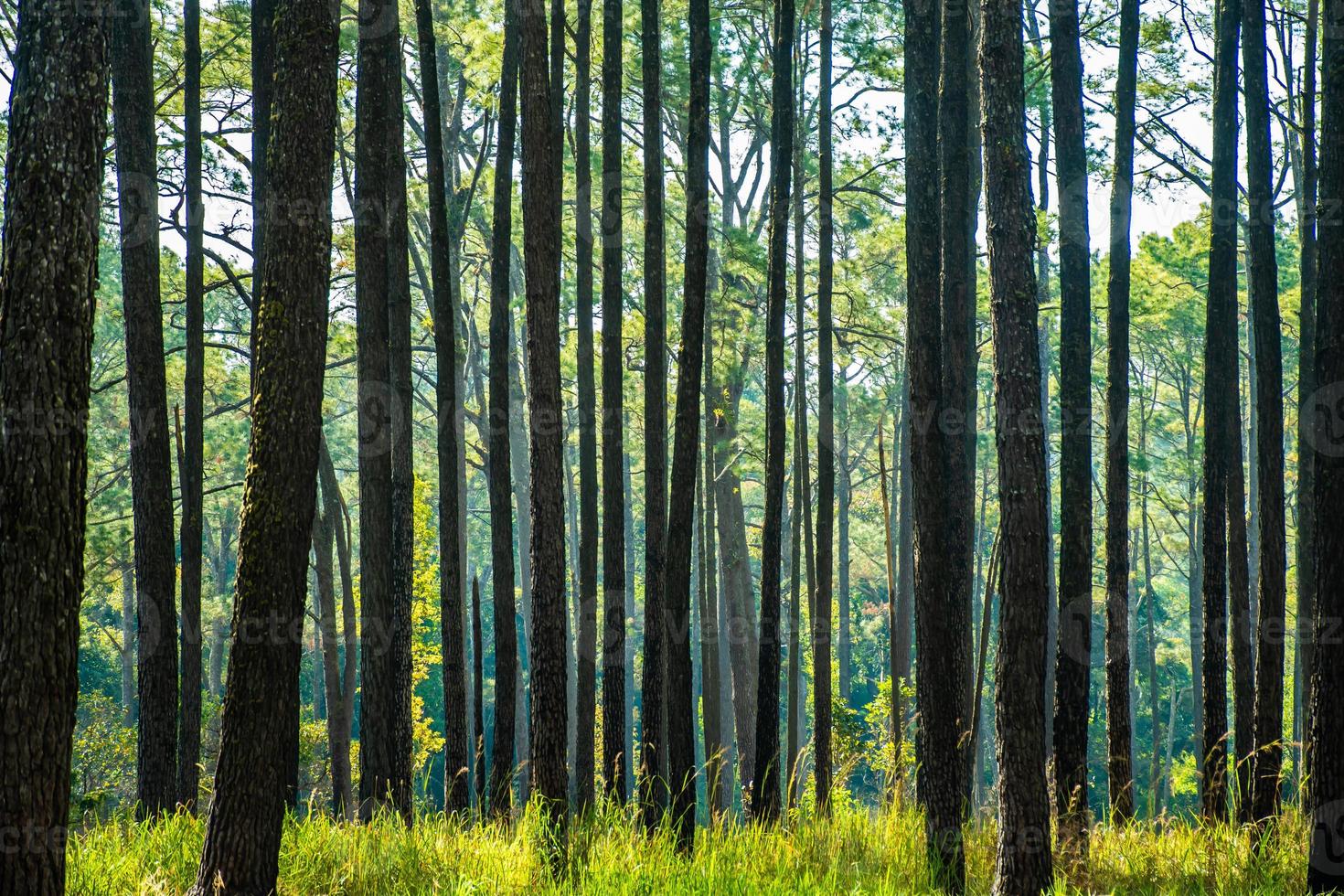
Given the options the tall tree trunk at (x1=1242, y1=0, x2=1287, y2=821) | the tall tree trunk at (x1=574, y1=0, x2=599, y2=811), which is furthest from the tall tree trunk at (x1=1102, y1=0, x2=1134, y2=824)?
the tall tree trunk at (x1=574, y1=0, x2=599, y2=811)

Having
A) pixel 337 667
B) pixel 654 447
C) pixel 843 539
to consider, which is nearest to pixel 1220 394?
pixel 654 447

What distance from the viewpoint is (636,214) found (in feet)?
82.6

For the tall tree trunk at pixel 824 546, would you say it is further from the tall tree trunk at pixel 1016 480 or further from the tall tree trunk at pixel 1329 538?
the tall tree trunk at pixel 1329 538

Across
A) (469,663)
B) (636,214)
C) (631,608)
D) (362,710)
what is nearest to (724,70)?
(636,214)

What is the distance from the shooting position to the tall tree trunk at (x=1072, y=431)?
851 centimetres

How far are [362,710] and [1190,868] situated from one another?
6.36 metres

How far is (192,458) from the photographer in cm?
1026

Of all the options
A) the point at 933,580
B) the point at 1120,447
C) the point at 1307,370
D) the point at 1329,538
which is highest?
the point at 1307,370

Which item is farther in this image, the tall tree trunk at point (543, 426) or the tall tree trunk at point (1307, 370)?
the tall tree trunk at point (1307, 370)

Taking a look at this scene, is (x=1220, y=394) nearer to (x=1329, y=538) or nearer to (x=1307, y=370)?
(x=1307, y=370)

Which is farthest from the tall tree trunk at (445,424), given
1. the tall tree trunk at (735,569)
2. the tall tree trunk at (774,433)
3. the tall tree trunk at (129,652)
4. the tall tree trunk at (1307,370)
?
the tall tree trunk at (129,652)

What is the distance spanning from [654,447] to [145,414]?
14.1 feet

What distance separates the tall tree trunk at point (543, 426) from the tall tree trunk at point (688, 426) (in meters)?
2.03

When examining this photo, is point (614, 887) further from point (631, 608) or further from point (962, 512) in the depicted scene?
point (631, 608)
